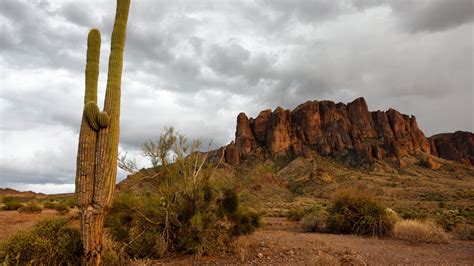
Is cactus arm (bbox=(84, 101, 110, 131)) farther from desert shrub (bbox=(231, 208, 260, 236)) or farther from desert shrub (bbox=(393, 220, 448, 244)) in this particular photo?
desert shrub (bbox=(393, 220, 448, 244))

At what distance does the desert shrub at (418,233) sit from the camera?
14227 millimetres

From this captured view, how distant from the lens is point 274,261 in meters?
9.85

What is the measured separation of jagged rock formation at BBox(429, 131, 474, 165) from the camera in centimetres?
11042

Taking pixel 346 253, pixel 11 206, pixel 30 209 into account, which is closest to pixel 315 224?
pixel 346 253

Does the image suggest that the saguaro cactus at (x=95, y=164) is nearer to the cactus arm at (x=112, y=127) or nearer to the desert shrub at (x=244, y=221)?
the cactus arm at (x=112, y=127)

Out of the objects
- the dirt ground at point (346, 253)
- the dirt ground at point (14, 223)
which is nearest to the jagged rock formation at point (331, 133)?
the dirt ground at point (14, 223)

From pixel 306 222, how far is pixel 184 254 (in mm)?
9885

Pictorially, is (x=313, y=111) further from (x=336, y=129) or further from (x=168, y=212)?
(x=168, y=212)

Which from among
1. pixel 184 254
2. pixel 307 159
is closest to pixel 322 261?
pixel 184 254

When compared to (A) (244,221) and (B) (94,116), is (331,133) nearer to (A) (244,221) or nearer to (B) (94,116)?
(A) (244,221)

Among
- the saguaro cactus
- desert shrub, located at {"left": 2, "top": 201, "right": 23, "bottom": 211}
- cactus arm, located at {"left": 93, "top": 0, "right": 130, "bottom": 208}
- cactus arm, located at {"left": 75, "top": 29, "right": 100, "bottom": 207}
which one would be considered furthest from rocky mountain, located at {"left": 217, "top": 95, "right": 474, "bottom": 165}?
cactus arm, located at {"left": 75, "top": 29, "right": 100, "bottom": 207}

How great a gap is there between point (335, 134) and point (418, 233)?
81.4 meters

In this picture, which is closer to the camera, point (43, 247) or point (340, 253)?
point (43, 247)

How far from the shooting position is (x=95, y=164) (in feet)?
26.5
